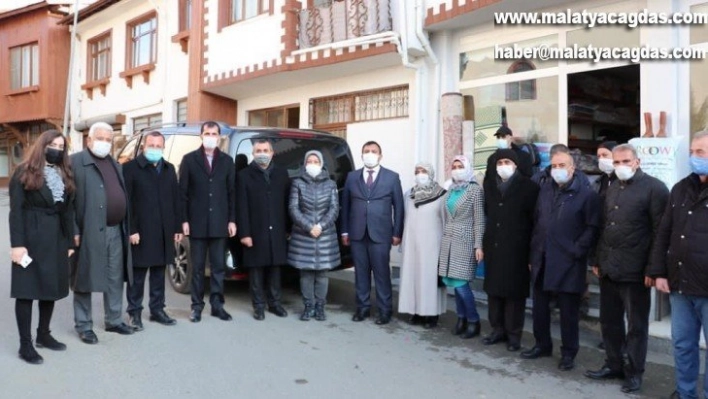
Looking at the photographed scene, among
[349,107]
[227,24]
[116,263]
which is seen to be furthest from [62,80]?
[116,263]

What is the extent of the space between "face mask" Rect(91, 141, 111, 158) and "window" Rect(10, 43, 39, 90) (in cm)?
1790

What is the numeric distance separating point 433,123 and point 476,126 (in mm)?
716

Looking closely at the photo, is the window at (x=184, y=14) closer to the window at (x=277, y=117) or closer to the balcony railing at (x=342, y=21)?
the window at (x=277, y=117)

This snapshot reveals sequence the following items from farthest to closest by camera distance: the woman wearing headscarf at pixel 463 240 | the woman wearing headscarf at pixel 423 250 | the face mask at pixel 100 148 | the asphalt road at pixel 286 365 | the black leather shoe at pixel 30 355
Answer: the woman wearing headscarf at pixel 423 250
the woman wearing headscarf at pixel 463 240
the face mask at pixel 100 148
the black leather shoe at pixel 30 355
the asphalt road at pixel 286 365

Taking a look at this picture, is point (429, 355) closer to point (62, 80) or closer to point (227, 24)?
point (227, 24)

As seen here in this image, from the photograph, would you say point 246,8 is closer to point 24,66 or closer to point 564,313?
point 564,313

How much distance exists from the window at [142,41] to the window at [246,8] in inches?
152

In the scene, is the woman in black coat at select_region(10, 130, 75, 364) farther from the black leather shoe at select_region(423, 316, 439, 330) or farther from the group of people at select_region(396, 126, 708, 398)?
the black leather shoe at select_region(423, 316, 439, 330)

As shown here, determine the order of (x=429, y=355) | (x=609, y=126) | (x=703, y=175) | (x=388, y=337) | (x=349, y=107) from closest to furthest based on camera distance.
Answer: (x=703, y=175) → (x=429, y=355) → (x=388, y=337) → (x=609, y=126) → (x=349, y=107)

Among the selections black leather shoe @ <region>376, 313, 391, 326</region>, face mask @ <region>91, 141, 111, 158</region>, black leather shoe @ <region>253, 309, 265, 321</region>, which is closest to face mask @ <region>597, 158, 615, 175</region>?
black leather shoe @ <region>376, 313, 391, 326</region>

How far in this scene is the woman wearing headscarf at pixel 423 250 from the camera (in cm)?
610

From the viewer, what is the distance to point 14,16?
21.4m

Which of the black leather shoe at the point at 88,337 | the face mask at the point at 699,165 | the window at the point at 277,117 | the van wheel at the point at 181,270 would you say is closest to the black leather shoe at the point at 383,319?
the van wheel at the point at 181,270

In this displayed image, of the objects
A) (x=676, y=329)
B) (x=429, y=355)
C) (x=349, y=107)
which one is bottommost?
(x=429, y=355)
